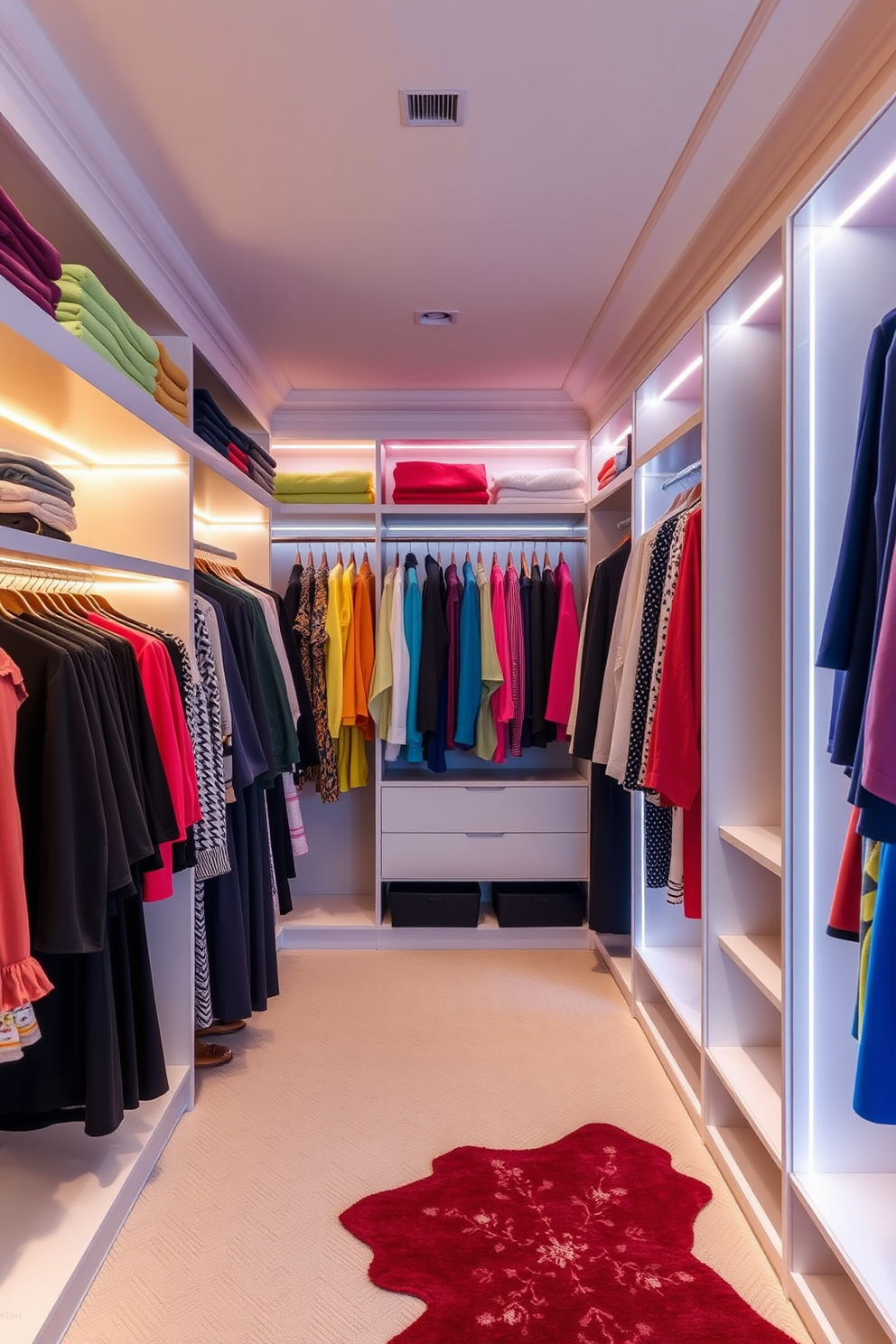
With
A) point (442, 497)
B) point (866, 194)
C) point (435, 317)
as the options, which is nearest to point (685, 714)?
point (866, 194)

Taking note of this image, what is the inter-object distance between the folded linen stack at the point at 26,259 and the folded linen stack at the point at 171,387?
60cm

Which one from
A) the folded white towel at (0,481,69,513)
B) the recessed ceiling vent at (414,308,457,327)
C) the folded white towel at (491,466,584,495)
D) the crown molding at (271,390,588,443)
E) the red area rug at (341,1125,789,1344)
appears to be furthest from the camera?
the crown molding at (271,390,588,443)

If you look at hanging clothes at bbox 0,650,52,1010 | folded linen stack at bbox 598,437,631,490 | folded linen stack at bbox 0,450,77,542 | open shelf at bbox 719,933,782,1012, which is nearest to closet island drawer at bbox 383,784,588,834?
folded linen stack at bbox 598,437,631,490

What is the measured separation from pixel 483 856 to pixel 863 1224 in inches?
92.7

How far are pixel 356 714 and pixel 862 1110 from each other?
275 centimetres

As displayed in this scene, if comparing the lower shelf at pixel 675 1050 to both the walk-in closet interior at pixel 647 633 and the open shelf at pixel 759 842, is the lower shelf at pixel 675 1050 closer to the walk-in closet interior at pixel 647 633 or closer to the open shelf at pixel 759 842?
the walk-in closet interior at pixel 647 633

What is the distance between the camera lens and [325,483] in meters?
3.88

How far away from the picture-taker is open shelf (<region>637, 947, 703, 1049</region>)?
2.45 m

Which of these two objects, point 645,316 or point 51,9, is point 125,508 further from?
point 645,316

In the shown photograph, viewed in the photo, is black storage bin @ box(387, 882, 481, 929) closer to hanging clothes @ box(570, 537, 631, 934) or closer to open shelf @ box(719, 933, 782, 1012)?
hanging clothes @ box(570, 537, 631, 934)

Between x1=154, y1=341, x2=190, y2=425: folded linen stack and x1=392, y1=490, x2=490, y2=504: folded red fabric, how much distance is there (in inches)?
59.4

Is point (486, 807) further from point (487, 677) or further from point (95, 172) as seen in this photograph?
point (95, 172)

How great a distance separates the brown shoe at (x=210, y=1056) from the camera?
267cm

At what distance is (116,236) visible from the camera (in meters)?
2.16
